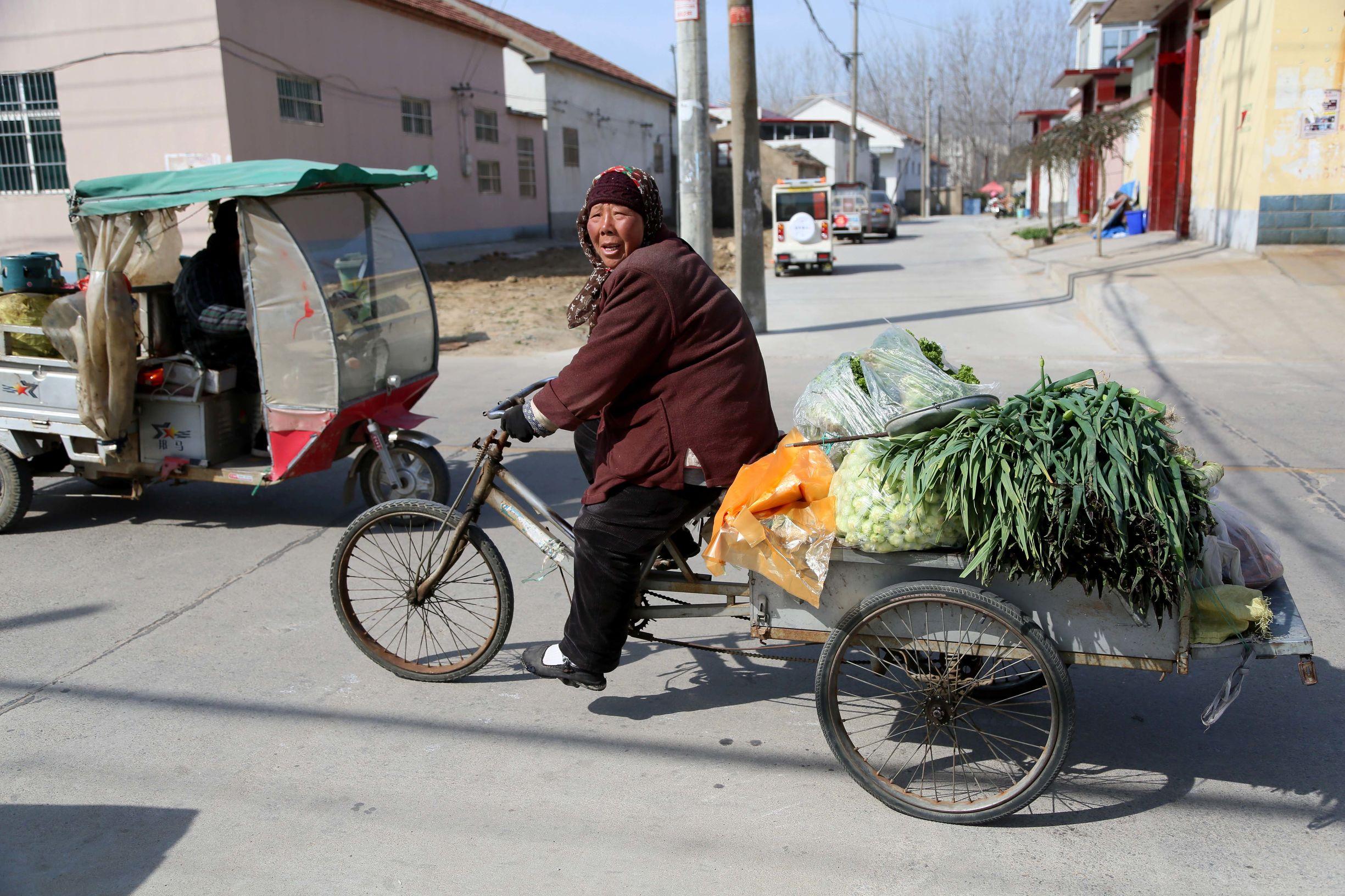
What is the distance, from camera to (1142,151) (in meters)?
25.5

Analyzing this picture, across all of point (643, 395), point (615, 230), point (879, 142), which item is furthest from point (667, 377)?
point (879, 142)

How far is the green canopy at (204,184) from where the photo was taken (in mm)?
5363

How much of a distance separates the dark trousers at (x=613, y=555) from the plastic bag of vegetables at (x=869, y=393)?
45cm

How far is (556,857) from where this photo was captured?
115 inches

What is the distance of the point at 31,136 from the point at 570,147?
62.0 feet

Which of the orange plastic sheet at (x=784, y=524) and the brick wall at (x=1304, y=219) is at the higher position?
the brick wall at (x=1304, y=219)

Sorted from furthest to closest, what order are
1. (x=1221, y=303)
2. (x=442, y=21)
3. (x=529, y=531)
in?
1. (x=442, y=21)
2. (x=1221, y=303)
3. (x=529, y=531)

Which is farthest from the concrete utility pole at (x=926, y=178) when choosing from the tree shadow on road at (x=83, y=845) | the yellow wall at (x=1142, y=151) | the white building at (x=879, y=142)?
the tree shadow on road at (x=83, y=845)

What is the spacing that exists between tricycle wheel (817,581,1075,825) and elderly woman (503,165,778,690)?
68 centimetres

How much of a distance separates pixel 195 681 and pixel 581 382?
7.04ft

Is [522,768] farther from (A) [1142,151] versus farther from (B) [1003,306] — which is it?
(A) [1142,151]

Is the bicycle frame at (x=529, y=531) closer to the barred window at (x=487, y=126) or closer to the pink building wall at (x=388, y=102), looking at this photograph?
the pink building wall at (x=388, y=102)

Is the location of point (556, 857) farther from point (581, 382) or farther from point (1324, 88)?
point (1324, 88)

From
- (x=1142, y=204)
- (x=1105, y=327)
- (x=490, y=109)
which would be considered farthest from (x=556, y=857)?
(x=490, y=109)
